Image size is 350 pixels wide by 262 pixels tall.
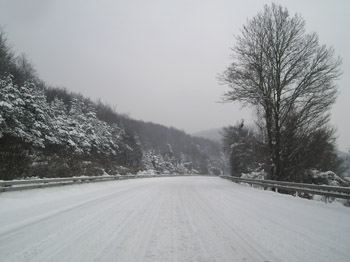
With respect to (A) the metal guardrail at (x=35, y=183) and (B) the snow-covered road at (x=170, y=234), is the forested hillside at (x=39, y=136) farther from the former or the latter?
(B) the snow-covered road at (x=170, y=234)

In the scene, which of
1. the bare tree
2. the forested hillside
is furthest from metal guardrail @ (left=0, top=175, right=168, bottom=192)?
the bare tree

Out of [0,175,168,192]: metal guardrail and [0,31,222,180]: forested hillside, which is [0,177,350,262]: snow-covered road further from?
[0,31,222,180]: forested hillside

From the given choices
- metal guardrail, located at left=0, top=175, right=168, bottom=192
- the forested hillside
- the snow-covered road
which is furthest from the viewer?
the forested hillside

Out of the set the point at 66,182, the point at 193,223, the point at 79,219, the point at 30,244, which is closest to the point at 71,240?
the point at 30,244

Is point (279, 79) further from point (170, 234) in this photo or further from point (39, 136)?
point (39, 136)

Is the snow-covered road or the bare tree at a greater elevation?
the bare tree

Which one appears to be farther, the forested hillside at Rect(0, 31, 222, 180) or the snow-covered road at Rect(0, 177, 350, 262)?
the forested hillside at Rect(0, 31, 222, 180)

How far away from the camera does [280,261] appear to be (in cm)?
402

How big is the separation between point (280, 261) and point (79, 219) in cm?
500

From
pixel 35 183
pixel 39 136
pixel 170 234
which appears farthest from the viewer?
pixel 39 136

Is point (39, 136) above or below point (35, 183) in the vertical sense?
above

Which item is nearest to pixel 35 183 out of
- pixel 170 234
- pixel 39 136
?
pixel 170 234

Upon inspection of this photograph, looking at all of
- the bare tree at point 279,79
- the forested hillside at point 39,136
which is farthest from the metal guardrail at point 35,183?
the bare tree at point 279,79

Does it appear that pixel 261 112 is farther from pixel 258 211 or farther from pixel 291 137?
pixel 258 211
